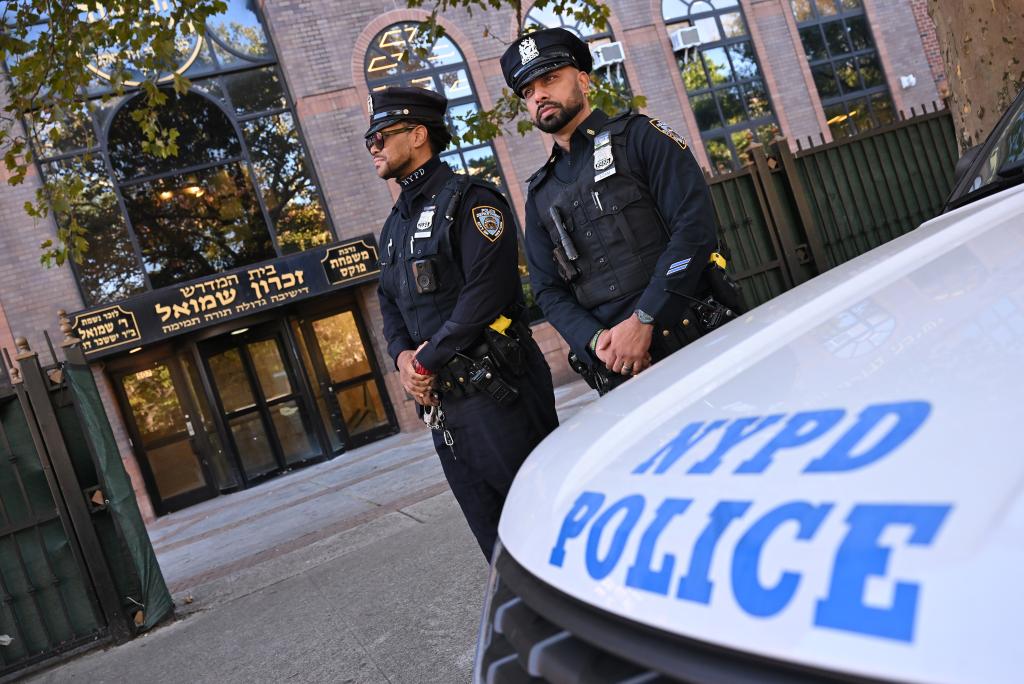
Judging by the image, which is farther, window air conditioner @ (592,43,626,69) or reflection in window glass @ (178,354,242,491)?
window air conditioner @ (592,43,626,69)

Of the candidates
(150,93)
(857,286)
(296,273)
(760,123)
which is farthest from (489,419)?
(760,123)

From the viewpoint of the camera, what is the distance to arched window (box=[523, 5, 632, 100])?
13.0 metres

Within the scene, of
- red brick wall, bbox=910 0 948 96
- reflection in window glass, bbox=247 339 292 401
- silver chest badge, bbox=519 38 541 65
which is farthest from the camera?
red brick wall, bbox=910 0 948 96

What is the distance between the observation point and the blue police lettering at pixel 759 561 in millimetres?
718

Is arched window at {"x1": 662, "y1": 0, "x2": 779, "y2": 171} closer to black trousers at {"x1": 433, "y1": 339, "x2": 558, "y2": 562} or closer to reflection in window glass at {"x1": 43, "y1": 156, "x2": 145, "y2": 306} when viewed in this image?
reflection in window glass at {"x1": 43, "y1": 156, "x2": 145, "y2": 306}

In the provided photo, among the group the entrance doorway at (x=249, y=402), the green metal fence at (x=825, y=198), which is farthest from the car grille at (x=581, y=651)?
the entrance doorway at (x=249, y=402)

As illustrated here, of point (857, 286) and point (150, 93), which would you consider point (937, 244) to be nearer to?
point (857, 286)

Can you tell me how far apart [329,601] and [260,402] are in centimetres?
802

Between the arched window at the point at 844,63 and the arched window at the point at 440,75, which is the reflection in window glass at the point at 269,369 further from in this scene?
the arched window at the point at 844,63

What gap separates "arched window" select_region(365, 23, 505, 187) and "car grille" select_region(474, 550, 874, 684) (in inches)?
451

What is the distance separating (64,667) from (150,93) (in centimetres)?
389

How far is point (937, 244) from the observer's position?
1.51 m

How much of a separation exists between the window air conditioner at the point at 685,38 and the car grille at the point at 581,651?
551 inches

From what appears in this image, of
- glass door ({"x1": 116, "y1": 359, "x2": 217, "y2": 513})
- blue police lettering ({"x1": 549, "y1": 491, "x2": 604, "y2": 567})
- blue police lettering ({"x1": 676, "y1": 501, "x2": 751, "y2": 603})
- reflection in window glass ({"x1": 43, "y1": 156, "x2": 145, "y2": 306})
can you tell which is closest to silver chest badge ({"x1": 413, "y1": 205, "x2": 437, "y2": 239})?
blue police lettering ({"x1": 549, "y1": 491, "x2": 604, "y2": 567})
